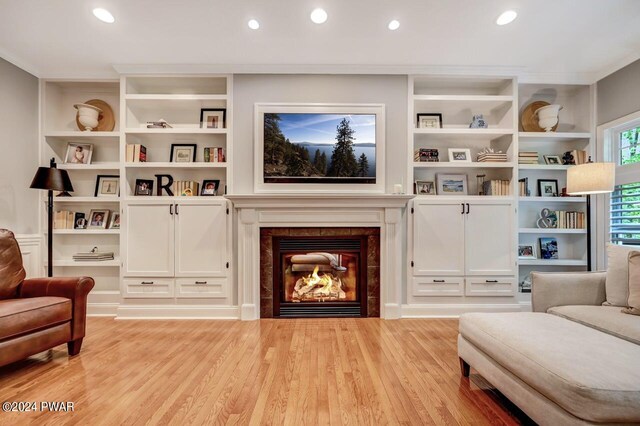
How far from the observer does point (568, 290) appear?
2.36 metres

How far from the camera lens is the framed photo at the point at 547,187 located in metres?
3.72

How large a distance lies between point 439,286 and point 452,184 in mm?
1236

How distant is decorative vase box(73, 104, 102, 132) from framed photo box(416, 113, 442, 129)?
12.7 ft

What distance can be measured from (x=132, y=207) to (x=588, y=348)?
13.2 ft

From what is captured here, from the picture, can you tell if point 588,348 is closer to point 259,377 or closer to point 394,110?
point 259,377

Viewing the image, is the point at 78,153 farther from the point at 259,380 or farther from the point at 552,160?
the point at 552,160

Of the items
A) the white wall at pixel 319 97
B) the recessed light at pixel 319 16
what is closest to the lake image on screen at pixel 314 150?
the white wall at pixel 319 97

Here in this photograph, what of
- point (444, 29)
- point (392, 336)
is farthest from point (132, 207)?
point (444, 29)

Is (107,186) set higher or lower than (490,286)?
higher

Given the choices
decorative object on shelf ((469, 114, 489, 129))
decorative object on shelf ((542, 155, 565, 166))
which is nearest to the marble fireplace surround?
decorative object on shelf ((469, 114, 489, 129))

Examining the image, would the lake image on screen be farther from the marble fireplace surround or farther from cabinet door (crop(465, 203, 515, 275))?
cabinet door (crop(465, 203, 515, 275))

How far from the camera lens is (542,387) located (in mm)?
1350

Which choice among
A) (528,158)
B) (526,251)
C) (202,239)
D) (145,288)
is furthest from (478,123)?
(145,288)

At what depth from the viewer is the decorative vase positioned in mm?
3500
